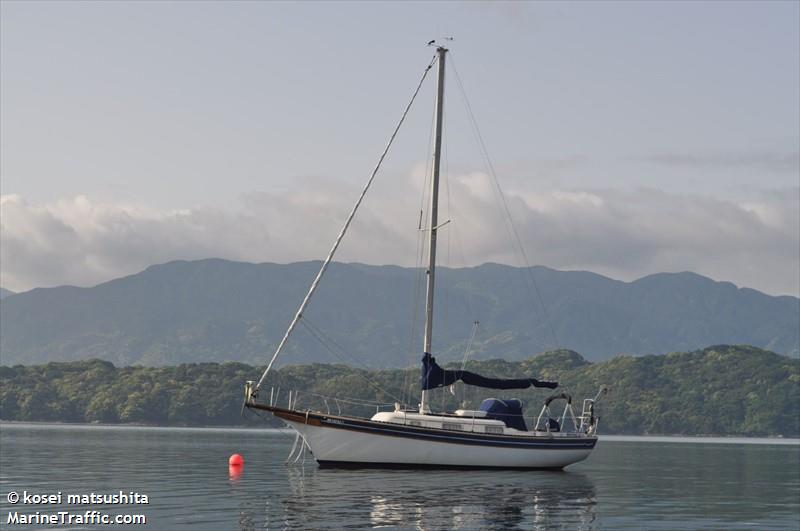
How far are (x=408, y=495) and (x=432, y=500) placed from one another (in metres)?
1.66

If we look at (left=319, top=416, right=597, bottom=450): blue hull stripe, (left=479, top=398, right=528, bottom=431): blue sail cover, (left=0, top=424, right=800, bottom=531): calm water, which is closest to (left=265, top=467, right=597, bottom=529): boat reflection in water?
(left=0, top=424, right=800, bottom=531): calm water

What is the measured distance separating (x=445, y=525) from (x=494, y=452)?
24.1 meters

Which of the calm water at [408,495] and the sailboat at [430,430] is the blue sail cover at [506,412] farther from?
the calm water at [408,495]

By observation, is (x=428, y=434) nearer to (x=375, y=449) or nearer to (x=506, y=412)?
(x=375, y=449)

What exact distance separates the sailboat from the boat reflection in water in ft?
3.65

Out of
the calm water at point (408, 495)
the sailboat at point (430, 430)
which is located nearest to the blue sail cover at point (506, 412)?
the sailboat at point (430, 430)

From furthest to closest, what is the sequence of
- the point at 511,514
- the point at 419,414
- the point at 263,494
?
1. the point at 419,414
2. the point at 263,494
3. the point at 511,514

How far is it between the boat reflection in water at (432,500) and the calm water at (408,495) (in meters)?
0.05

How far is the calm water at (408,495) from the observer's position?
37375 mm

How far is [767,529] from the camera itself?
125 ft

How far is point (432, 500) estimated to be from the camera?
141 feet

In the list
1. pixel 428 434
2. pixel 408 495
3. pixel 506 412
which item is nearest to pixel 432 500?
pixel 408 495

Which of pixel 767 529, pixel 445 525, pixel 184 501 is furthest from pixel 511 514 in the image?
pixel 184 501

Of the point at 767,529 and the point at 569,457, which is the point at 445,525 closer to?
the point at 767,529
